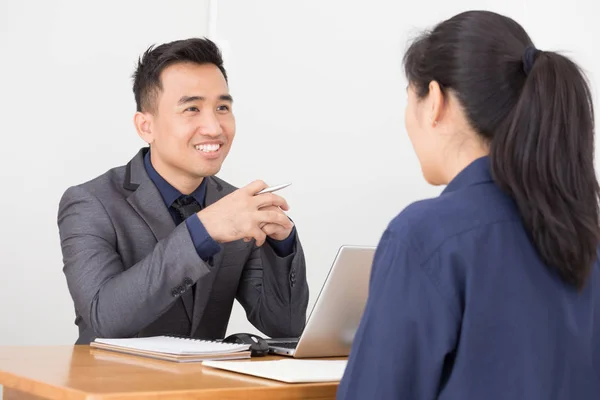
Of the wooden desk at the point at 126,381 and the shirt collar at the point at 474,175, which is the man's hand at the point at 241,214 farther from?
the shirt collar at the point at 474,175

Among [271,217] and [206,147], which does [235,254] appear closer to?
[206,147]

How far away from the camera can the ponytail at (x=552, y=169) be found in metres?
1.21

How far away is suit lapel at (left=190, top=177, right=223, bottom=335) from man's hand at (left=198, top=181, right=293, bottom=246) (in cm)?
16

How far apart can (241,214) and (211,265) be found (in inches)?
11.8

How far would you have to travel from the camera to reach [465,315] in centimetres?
117

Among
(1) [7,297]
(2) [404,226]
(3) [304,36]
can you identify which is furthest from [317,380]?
(3) [304,36]

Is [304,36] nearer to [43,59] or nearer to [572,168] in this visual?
[43,59]

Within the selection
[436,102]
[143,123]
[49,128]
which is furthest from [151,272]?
[49,128]

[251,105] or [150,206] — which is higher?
[251,105]

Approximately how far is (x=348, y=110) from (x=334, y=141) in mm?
147

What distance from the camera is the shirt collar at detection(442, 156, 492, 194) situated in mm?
1264

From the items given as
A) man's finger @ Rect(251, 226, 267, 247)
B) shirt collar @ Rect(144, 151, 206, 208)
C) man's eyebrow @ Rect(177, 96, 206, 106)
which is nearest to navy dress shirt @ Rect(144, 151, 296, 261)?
shirt collar @ Rect(144, 151, 206, 208)

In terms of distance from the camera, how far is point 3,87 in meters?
3.27

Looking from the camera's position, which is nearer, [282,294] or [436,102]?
[436,102]
